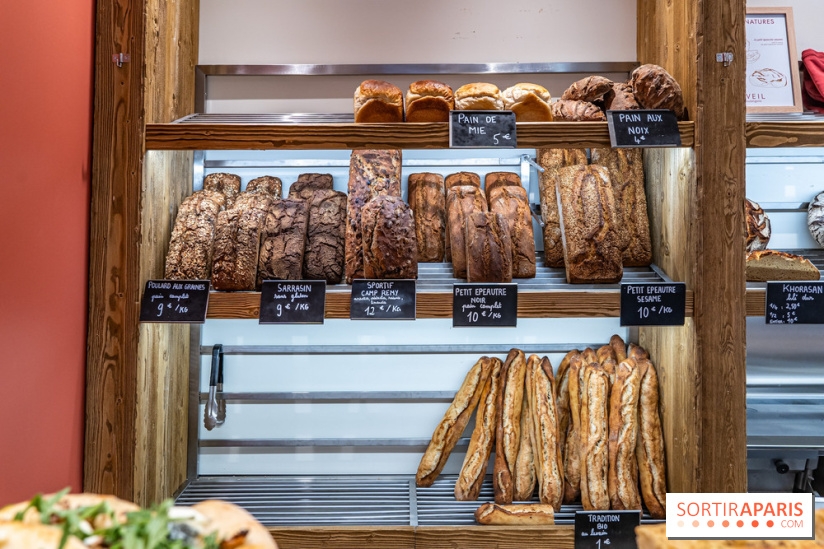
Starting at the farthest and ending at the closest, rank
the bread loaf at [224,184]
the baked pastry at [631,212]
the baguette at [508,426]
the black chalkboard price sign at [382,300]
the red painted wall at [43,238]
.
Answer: the bread loaf at [224,184] → the baked pastry at [631,212] → the baguette at [508,426] → the black chalkboard price sign at [382,300] → the red painted wall at [43,238]

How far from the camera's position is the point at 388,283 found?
179cm

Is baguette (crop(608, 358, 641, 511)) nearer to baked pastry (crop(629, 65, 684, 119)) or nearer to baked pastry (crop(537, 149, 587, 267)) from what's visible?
baked pastry (crop(537, 149, 587, 267))

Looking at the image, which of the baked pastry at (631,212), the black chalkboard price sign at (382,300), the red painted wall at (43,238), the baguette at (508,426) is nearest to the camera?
the red painted wall at (43,238)

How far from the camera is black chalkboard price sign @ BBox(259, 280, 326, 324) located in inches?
70.1

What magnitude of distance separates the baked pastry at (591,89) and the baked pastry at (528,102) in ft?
0.34

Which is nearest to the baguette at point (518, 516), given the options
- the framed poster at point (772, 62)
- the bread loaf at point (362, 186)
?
the bread loaf at point (362, 186)

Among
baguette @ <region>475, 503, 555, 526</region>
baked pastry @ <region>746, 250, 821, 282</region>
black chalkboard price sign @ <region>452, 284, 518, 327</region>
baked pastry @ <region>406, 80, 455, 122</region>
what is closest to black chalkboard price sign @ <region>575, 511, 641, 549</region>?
baguette @ <region>475, 503, 555, 526</region>

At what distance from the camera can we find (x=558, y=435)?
2.03 meters

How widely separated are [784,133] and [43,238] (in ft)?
7.10

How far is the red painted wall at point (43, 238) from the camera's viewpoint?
1.48 meters

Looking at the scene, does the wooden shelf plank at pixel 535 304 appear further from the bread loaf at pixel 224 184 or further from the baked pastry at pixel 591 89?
the baked pastry at pixel 591 89

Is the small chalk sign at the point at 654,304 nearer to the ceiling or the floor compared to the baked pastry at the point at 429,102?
nearer to the floor

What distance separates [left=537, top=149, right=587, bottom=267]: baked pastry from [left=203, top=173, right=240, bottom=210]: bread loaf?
113 cm

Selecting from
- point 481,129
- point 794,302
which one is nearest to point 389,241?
point 481,129
